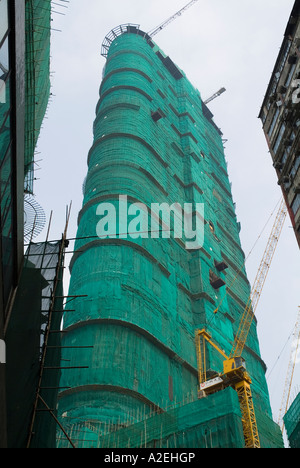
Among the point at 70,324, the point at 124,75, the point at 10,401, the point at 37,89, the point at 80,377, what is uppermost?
the point at 124,75

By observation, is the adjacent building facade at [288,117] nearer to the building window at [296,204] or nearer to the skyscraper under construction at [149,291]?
the building window at [296,204]

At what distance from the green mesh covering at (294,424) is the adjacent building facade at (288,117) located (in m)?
11.0

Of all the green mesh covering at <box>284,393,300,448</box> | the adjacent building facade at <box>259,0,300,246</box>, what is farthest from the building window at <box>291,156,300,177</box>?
the green mesh covering at <box>284,393,300,448</box>

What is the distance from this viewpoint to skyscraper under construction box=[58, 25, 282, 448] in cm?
3014

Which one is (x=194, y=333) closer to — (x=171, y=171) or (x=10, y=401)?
(x=171, y=171)

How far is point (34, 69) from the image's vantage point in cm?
2709

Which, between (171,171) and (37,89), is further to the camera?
(171,171)

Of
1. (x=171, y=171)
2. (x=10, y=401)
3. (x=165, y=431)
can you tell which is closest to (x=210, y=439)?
(x=165, y=431)

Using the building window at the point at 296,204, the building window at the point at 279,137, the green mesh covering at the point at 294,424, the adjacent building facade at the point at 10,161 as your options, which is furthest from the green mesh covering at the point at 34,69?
the green mesh covering at the point at 294,424

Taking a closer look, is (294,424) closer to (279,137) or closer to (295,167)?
(295,167)

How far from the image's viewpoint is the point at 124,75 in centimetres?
6209

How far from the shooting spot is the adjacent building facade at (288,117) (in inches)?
1272
